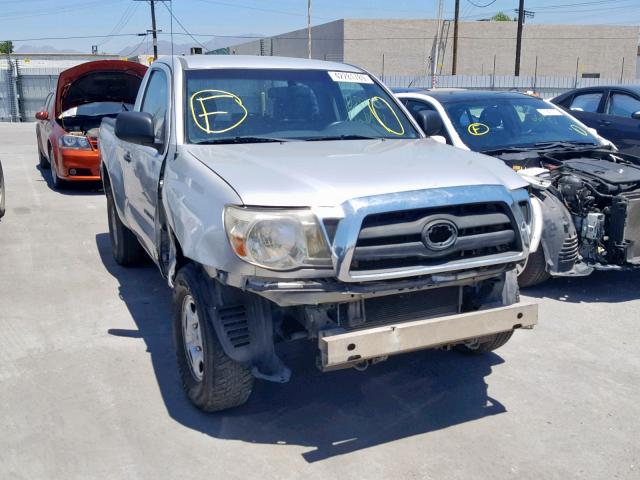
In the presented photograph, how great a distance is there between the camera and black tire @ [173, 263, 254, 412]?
3689 millimetres

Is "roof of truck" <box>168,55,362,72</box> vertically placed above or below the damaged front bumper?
above

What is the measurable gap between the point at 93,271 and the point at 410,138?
364 cm

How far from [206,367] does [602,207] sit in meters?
3.92

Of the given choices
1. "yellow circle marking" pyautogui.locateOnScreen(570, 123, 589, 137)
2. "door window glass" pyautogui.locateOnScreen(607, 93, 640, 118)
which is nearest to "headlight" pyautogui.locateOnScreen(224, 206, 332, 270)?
"yellow circle marking" pyautogui.locateOnScreen(570, 123, 589, 137)

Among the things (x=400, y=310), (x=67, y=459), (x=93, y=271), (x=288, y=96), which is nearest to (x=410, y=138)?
(x=288, y=96)

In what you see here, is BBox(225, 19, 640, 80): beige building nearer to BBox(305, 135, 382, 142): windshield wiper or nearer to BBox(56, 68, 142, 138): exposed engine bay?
BBox(56, 68, 142, 138): exposed engine bay

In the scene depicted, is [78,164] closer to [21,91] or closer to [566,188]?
[566,188]

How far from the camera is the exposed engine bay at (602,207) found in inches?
232

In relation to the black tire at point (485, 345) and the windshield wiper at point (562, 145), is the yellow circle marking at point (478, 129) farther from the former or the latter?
the black tire at point (485, 345)

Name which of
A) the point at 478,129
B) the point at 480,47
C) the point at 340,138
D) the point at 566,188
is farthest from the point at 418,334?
the point at 480,47

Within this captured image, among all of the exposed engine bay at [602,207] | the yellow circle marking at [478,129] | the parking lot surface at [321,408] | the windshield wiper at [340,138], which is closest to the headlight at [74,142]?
the parking lot surface at [321,408]

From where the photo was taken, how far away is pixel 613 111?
416 inches

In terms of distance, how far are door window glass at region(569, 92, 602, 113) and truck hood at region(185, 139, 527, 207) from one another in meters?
7.28

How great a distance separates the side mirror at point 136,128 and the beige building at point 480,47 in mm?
48419
